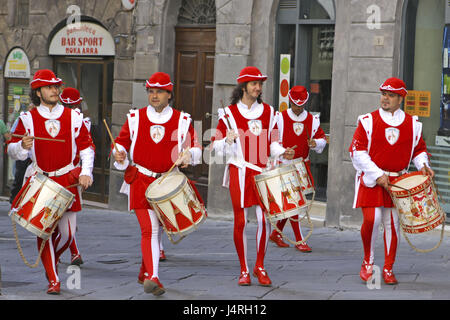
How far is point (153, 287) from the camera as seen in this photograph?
6.71 m

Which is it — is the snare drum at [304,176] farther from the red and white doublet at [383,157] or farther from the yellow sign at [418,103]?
the yellow sign at [418,103]

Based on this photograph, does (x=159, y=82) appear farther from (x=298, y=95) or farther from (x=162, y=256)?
(x=298, y=95)

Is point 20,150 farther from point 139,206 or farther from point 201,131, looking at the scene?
point 201,131

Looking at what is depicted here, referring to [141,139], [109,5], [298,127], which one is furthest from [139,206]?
[109,5]

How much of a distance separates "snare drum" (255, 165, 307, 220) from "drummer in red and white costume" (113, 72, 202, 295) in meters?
0.60

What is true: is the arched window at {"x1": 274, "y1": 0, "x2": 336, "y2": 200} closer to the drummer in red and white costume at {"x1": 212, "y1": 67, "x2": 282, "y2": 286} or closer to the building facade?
the building facade

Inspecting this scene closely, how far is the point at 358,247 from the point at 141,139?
381 centimetres

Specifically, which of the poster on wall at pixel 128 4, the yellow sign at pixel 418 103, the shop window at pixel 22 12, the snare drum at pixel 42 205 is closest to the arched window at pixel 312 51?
the yellow sign at pixel 418 103

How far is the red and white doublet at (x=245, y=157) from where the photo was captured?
24.6 feet

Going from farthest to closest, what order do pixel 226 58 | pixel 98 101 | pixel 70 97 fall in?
1. pixel 98 101
2. pixel 226 58
3. pixel 70 97

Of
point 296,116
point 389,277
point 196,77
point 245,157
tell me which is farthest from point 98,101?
point 389,277

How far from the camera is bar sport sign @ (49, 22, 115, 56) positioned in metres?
15.7

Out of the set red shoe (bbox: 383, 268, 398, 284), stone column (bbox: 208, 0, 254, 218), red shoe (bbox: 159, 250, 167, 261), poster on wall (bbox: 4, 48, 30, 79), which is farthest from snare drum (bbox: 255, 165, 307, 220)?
poster on wall (bbox: 4, 48, 30, 79)

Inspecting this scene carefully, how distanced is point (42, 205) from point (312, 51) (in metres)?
6.52
